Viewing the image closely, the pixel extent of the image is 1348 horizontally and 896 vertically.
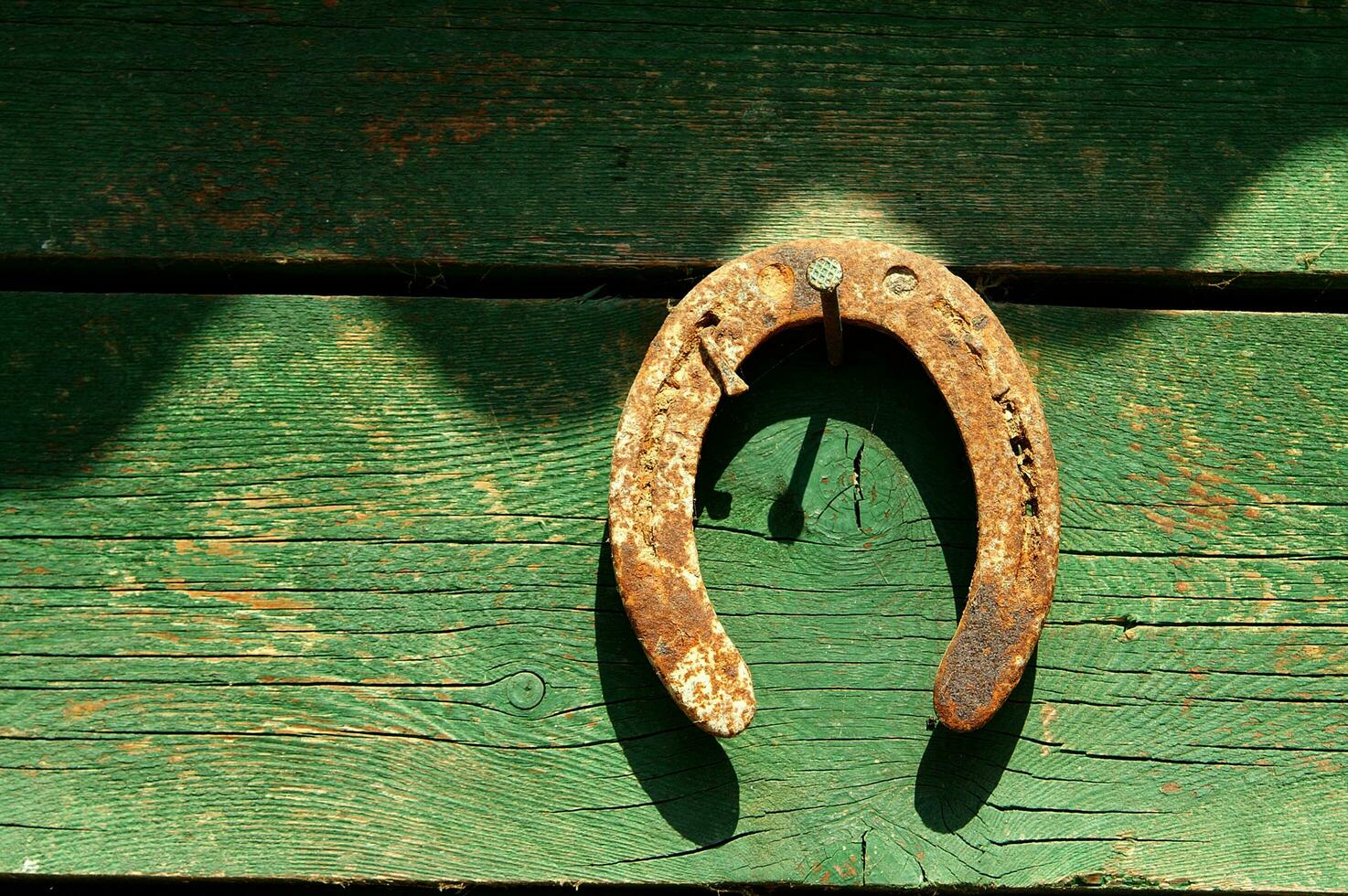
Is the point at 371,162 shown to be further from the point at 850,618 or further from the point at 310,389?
the point at 850,618

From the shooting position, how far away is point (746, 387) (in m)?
1.40

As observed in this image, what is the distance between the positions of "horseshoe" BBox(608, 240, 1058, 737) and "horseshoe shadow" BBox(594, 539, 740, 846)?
0.09 m

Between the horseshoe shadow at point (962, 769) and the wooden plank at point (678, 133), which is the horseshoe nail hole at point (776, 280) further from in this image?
the horseshoe shadow at point (962, 769)

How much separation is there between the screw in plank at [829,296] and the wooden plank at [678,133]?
220 millimetres

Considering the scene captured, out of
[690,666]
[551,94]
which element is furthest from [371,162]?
[690,666]

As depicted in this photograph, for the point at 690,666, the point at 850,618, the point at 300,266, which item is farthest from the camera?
the point at 300,266

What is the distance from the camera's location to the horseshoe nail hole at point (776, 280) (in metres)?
1.46

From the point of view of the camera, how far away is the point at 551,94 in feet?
5.22

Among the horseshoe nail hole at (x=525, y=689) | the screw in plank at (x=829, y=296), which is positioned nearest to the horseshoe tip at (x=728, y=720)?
the horseshoe nail hole at (x=525, y=689)

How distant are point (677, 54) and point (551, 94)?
0.20m

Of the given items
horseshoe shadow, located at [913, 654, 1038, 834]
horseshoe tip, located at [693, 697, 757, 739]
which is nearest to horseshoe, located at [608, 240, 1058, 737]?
horseshoe tip, located at [693, 697, 757, 739]

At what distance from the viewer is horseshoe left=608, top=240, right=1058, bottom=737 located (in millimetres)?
1360

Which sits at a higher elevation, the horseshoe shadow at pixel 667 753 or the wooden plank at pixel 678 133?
the wooden plank at pixel 678 133

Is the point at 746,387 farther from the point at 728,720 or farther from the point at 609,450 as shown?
the point at 728,720
